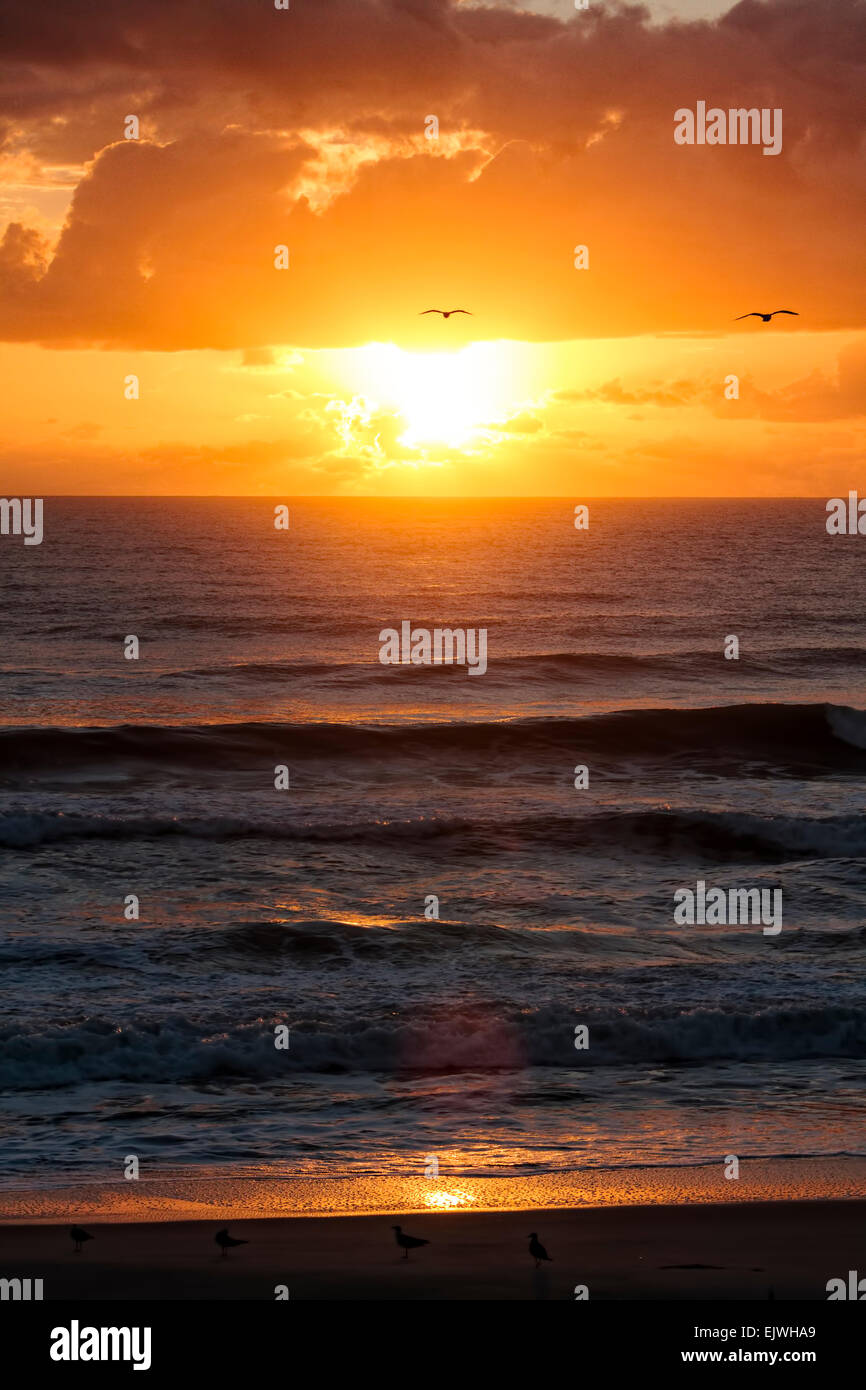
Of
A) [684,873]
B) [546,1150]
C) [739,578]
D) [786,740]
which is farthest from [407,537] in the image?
[546,1150]

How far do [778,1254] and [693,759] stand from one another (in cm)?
2376

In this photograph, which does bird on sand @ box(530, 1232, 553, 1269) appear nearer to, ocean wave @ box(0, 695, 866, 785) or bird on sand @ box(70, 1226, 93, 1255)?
bird on sand @ box(70, 1226, 93, 1255)

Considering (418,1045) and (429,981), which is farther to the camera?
(429,981)

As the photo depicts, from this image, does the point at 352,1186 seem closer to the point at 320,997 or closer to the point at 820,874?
the point at 320,997

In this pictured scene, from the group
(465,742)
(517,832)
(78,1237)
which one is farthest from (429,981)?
(465,742)

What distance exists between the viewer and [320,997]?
14641 millimetres

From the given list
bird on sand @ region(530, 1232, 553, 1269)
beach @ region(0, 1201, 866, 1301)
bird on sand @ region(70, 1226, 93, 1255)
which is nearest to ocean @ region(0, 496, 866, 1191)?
beach @ region(0, 1201, 866, 1301)

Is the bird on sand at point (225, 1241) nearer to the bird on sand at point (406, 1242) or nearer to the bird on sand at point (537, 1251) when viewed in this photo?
the bird on sand at point (406, 1242)

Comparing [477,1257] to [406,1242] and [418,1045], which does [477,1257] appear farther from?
[418,1045]

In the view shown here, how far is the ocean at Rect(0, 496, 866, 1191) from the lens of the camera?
37.7ft

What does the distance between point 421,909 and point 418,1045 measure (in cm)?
541

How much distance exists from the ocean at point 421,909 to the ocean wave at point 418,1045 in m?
0.04

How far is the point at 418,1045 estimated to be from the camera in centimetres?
1334

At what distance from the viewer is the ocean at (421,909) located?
11.5m
